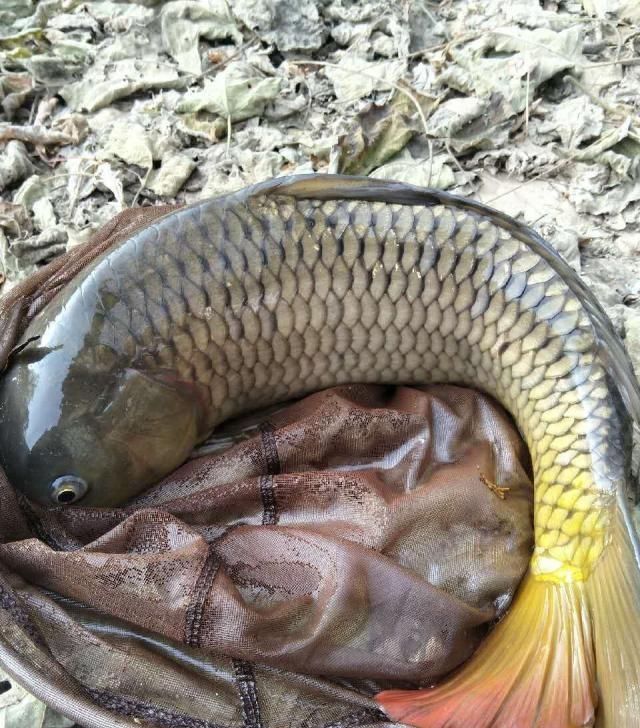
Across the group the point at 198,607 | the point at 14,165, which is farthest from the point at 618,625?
the point at 14,165

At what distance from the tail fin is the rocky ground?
2.44ft

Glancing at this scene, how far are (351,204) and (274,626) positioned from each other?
0.90 metres

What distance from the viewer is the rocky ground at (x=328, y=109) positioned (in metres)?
2.38

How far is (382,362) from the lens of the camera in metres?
1.84

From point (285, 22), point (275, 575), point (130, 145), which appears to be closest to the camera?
point (275, 575)

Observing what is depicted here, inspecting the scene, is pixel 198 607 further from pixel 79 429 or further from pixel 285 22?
pixel 285 22

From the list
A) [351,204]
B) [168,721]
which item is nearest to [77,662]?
[168,721]

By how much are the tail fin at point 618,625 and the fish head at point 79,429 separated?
3.06 ft

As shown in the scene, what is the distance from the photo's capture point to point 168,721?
1323mm

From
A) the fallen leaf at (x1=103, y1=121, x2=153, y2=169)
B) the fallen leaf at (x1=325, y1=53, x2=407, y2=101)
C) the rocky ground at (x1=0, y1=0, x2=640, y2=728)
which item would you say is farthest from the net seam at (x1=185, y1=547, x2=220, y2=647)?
the fallen leaf at (x1=325, y1=53, x2=407, y2=101)

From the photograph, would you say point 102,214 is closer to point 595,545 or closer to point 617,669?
point 595,545

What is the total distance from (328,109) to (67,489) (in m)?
1.79

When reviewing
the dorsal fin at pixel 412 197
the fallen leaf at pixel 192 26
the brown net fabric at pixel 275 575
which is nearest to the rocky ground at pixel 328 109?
the fallen leaf at pixel 192 26

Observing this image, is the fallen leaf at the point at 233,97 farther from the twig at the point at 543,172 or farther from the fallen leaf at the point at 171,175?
the twig at the point at 543,172
